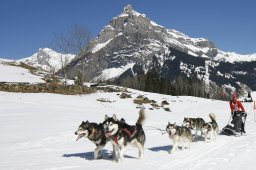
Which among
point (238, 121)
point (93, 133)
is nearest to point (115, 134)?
point (93, 133)

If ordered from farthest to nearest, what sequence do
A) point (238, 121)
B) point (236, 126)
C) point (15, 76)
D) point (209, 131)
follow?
1. point (15, 76)
2. point (238, 121)
3. point (236, 126)
4. point (209, 131)

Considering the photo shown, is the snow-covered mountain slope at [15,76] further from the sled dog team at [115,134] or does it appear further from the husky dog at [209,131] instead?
the sled dog team at [115,134]

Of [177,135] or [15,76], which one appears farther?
[15,76]

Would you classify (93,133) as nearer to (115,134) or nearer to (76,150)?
(115,134)

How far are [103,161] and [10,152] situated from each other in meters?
3.97

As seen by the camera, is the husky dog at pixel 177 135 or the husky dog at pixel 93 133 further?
the husky dog at pixel 177 135

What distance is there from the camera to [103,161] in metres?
11.1

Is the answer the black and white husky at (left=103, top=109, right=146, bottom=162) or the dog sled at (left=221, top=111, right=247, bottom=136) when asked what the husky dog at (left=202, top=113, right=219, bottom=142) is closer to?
the dog sled at (left=221, top=111, right=247, bottom=136)

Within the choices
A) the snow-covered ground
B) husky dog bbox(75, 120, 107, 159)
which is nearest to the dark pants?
the snow-covered ground

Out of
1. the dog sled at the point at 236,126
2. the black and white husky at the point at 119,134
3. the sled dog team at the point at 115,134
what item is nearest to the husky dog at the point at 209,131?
the dog sled at the point at 236,126

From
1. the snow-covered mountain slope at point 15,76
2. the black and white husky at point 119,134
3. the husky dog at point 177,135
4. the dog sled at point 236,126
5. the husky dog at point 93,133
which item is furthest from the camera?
the snow-covered mountain slope at point 15,76

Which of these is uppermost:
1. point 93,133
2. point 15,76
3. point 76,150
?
point 15,76

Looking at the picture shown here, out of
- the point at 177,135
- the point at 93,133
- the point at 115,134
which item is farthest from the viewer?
the point at 177,135

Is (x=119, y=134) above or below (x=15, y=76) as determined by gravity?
below
